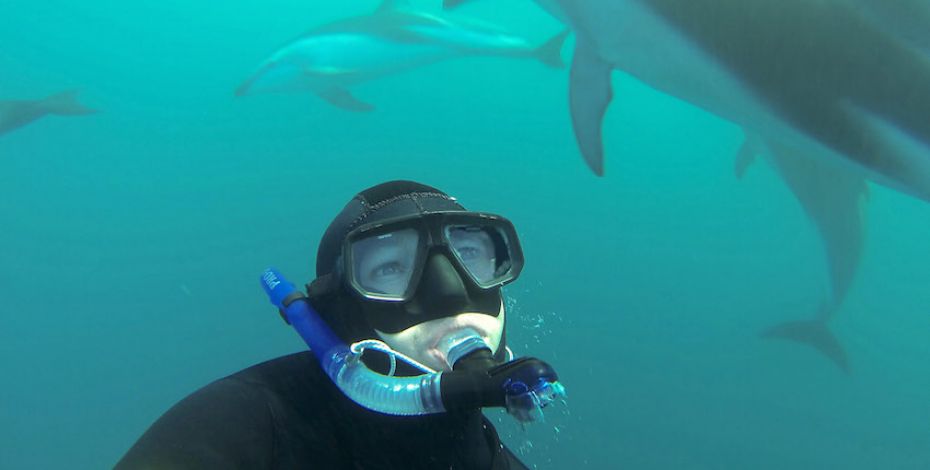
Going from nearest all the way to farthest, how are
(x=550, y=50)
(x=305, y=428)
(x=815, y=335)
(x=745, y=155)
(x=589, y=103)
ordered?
(x=305, y=428), (x=589, y=103), (x=745, y=155), (x=815, y=335), (x=550, y=50)

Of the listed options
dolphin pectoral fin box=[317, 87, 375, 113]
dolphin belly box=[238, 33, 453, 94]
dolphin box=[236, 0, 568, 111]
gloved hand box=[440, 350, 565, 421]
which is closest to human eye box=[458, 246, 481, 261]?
gloved hand box=[440, 350, 565, 421]

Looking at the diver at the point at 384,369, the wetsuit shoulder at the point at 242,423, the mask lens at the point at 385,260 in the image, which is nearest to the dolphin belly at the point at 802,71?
the diver at the point at 384,369

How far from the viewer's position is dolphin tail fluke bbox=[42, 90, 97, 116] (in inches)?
338

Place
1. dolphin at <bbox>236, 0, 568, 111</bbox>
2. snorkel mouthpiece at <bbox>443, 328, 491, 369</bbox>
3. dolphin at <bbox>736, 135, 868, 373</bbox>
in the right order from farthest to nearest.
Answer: dolphin at <bbox>236, 0, 568, 111</bbox> → dolphin at <bbox>736, 135, 868, 373</bbox> → snorkel mouthpiece at <bbox>443, 328, 491, 369</bbox>

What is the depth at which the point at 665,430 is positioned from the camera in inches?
396

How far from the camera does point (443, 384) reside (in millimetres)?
1431

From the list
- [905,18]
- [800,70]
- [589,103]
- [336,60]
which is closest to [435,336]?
[800,70]

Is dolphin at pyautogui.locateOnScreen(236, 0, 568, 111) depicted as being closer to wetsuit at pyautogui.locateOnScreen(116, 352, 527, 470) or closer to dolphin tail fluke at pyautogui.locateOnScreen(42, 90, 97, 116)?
dolphin tail fluke at pyautogui.locateOnScreen(42, 90, 97, 116)

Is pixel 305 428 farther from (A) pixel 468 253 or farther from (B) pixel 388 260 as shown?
(A) pixel 468 253

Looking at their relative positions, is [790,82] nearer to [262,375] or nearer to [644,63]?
[644,63]

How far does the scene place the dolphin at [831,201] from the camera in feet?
17.5

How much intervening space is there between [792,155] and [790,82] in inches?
93.9

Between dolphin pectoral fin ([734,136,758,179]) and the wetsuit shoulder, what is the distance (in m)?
5.68

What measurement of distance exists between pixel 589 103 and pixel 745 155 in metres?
3.26
